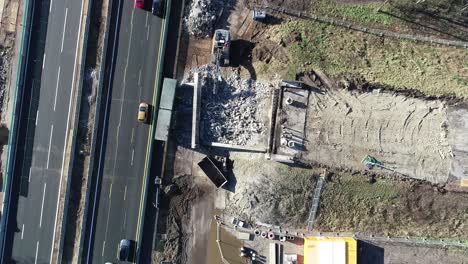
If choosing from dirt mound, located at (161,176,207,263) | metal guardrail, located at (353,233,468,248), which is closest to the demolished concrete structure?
dirt mound, located at (161,176,207,263)

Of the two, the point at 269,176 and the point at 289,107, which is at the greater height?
the point at 289,107

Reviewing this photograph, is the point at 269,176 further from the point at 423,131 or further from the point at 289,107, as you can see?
the point at 423,131

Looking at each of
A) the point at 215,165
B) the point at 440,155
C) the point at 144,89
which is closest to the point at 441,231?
the point at 440,155

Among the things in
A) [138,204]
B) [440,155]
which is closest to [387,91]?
[440,155]

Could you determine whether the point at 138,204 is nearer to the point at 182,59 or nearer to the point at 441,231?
the point at 182,59

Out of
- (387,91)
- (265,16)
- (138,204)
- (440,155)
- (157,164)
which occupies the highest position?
(265,16)

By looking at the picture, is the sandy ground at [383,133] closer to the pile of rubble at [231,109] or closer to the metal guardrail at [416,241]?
the pile of rubble at [231,109]
